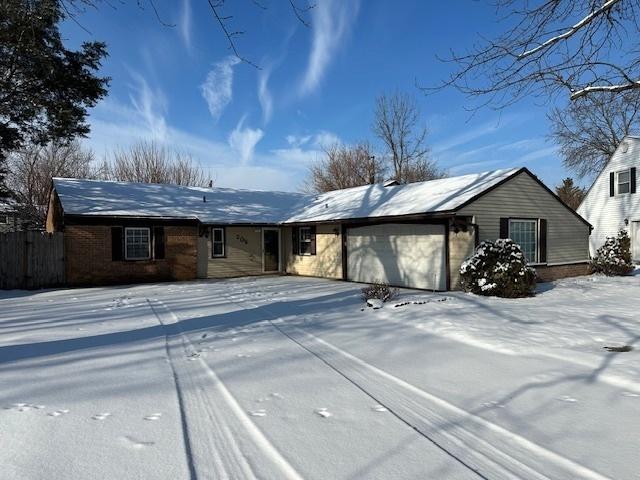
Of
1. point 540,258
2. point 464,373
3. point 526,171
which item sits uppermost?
point 526,171

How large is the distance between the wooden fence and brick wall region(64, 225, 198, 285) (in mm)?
326

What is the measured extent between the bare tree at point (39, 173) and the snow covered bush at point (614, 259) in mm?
30780

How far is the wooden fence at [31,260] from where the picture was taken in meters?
14.1

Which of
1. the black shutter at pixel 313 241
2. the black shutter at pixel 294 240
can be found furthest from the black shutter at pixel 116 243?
the black shutter at pixel 313 241

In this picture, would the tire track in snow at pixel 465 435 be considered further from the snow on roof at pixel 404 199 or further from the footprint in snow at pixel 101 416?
the snow on roof at pixel 404 199

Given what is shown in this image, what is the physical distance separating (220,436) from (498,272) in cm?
952

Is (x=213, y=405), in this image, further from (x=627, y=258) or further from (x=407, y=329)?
(x=627, y=258)

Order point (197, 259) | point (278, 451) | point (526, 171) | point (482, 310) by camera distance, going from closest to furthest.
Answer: point (278, 451)
point (482, 310)
point (526, 171)
point (197, 259)

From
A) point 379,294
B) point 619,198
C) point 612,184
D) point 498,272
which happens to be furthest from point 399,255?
point 612,184

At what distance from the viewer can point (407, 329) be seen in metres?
7.46

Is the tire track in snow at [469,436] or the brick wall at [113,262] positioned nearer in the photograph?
the tire track in snow at [469,436]

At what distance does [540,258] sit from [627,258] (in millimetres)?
4636

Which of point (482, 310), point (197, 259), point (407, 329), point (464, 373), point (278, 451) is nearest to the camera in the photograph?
point (278, 451)

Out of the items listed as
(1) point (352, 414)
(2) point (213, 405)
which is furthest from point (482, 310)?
(2) point (213, 405)
